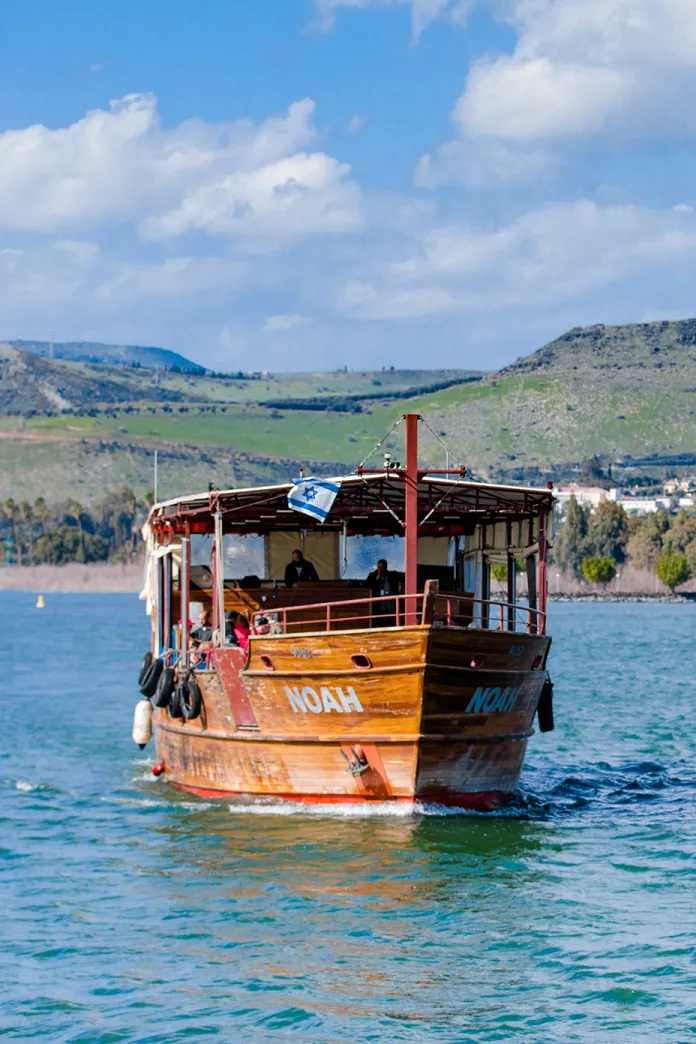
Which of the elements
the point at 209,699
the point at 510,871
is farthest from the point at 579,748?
the point at 510,871

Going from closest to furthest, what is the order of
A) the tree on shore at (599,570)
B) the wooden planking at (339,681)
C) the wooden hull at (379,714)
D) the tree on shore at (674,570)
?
the wooden planking at (339,681) → the wooden hull at (379,714) → the tree on shore at (674,570) → the tree on shore at (599,570)

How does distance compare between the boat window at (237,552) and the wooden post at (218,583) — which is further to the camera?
the boat window at (237,552)

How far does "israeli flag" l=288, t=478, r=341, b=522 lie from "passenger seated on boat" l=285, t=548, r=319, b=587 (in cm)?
465

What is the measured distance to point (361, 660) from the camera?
67.7ft

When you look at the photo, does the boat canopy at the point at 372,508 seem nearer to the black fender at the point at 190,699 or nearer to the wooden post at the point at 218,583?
the wooden post at the point at 218,583

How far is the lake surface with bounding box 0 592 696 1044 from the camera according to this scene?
13.9 m

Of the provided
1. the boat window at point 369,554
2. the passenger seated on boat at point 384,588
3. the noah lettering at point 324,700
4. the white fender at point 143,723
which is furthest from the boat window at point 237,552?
the noah lettering at point 324,700

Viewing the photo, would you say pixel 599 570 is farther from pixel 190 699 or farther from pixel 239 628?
pixel 239 628

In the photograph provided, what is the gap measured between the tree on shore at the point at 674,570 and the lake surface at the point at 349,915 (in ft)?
517

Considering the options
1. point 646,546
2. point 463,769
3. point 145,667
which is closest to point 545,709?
point 463,769

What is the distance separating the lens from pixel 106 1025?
1375cm

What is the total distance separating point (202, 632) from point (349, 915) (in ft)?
26.1

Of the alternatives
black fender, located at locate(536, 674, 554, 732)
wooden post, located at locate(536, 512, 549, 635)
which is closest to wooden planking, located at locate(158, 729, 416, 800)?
wooden post, located at locate(536, 512, 549, 635)

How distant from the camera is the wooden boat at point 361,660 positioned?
67.7 ft
